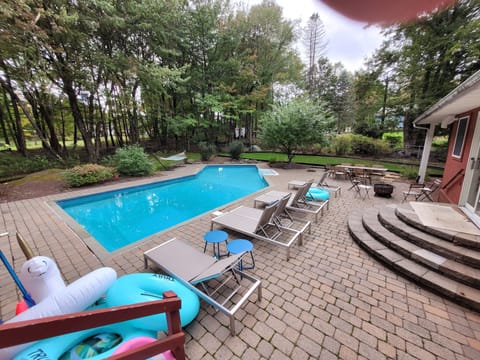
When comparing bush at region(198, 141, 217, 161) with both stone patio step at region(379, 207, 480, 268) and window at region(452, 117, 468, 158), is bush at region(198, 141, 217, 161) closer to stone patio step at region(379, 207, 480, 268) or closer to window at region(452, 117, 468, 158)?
stone patio step at region(379, 207, 480, 268)

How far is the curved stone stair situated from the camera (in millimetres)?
2398

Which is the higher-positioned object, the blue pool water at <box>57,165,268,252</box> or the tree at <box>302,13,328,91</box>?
the tree at <box>302,13,328,91</box>

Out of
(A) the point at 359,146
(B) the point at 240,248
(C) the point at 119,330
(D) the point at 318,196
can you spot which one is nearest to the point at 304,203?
(D) the point at 318,196

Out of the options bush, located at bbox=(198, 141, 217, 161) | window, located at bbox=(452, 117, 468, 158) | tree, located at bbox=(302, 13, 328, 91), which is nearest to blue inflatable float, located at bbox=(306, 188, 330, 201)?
window, located at bbox=(452, 117, 468, 158)

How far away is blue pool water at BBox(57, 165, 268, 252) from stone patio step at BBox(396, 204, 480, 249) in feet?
15.8

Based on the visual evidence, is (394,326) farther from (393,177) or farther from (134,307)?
(393,177)

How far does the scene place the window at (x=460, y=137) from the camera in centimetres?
482

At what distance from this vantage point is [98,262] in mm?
3037

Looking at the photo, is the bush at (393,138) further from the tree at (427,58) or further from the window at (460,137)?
the window at (460,137)

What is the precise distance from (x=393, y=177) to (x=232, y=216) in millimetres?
7534

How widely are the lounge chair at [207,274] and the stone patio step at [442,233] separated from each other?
3.04m

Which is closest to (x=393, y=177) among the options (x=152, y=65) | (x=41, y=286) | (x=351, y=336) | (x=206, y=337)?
(x=351, y=336)

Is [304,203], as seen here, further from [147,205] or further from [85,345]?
[147,205]

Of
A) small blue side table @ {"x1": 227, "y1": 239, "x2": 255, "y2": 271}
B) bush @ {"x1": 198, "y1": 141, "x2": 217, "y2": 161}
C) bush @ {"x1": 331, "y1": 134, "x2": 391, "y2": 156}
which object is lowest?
small blue side table @ {"x1": 227, "y1": 239, "x2": 255, "y2": 271}
